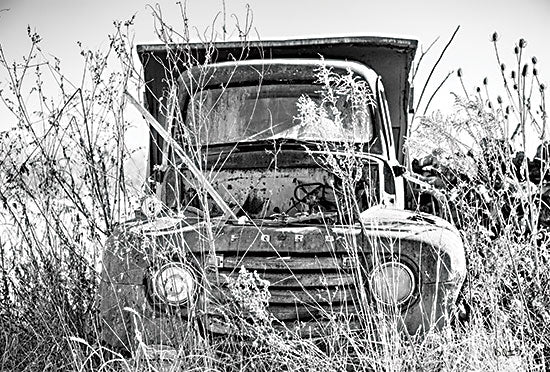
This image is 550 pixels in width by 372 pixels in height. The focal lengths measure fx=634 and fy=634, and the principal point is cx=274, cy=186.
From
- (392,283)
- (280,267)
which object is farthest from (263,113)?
(392,283)

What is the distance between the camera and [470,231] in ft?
11.7

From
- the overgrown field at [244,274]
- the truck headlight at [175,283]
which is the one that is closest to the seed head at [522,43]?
the overgrown field at [244,274]

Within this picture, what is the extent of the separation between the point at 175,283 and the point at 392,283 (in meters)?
1.07

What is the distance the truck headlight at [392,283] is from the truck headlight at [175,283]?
89cm

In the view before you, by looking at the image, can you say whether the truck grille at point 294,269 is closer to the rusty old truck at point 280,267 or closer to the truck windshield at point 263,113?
the rusty old truck at point 280,267

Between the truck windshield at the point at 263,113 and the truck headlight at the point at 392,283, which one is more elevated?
the truck windshield at the point at 263,113

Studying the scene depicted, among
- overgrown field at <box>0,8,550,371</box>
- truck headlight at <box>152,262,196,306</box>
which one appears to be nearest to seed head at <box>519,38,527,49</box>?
overgrown field at <box>0,8,550,371</box>

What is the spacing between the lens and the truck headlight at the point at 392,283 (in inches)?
118

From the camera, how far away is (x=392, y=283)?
10.2 feet

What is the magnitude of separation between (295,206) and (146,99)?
4.95ft

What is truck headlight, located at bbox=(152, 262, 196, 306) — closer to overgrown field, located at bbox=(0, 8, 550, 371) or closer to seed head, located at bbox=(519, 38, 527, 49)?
overgrown field, located at bbox=(0, 8, 550, 371)

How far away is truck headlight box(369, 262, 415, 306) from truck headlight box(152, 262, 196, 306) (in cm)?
89

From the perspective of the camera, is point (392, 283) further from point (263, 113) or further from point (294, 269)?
point (263, 113)

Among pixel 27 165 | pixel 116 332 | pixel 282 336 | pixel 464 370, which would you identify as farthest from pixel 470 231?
pixel 27 165
